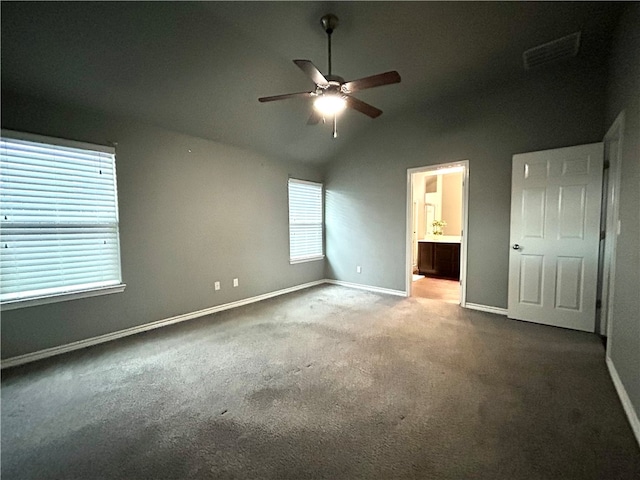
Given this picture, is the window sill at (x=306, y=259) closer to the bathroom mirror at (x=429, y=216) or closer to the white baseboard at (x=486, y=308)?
the white baseboard at (x=486, y=308)

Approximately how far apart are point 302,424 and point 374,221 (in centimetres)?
378

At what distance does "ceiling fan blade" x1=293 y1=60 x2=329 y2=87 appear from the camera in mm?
1996

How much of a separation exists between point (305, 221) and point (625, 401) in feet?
14.8

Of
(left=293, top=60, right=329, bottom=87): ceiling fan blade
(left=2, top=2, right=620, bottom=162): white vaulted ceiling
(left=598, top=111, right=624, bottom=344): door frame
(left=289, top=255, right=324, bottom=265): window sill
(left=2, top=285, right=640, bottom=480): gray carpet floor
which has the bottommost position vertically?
(left=2, top=285, right=640, bottom=480): gray carpet floor

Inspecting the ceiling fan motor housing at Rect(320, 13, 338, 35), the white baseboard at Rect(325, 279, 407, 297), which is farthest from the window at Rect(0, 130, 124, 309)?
the white baseboard at Rect(325, 279, 407, 297)

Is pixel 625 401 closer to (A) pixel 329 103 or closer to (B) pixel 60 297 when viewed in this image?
(A) pixel 329 103

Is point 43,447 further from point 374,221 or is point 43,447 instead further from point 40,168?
point 374,221

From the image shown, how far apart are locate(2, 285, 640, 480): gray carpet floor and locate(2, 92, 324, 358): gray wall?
1.17ft

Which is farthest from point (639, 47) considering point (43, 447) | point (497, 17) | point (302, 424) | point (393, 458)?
point (43, 447)

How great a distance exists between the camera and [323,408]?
1933mm

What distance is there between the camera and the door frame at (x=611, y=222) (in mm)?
2385

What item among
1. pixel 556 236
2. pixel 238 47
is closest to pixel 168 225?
pixel 238 47

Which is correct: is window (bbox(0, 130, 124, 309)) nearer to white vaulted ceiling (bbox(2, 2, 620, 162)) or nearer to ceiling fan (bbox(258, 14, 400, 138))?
white vaulted ceiling (bbox(2, 2, 620, 162))

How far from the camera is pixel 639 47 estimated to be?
1.95 metres
